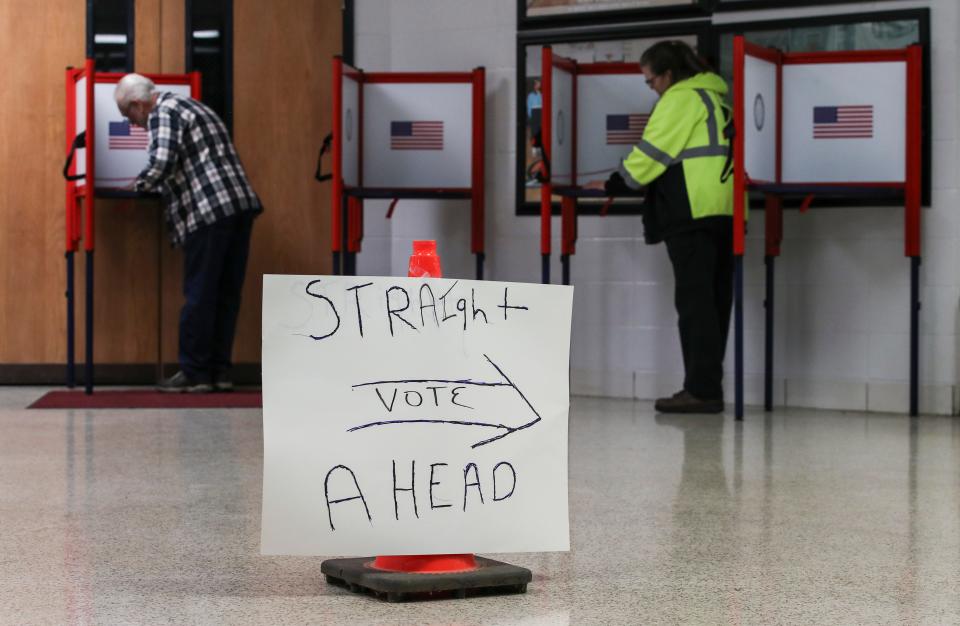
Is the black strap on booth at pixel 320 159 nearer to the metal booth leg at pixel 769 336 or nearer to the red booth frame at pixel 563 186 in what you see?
the red booth frame at pixel 563 186

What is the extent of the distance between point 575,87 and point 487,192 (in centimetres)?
Result: 77

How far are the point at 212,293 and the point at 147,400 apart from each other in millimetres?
604

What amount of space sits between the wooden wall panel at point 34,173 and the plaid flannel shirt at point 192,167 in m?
0.88

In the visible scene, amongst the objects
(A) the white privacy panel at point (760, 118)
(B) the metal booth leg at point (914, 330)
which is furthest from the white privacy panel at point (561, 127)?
(B) the metal booth leg at point (914, 330)

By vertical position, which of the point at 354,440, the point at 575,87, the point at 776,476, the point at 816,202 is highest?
the point at 575,87

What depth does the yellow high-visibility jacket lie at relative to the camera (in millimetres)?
5613

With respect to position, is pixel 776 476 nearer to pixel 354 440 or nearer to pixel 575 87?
pixel 354 440

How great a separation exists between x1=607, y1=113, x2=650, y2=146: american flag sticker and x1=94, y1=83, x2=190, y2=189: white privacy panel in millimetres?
2072

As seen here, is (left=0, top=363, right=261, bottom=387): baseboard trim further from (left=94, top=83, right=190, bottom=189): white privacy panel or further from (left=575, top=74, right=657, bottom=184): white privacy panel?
(left=575, top=74, right=657, bottom=184): white privacy panel

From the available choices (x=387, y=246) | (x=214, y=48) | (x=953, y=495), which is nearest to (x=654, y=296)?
(x=387, y=246)

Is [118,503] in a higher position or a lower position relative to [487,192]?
lower

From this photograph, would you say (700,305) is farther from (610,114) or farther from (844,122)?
(610,114)

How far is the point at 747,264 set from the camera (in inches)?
247

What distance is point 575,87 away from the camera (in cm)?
638
